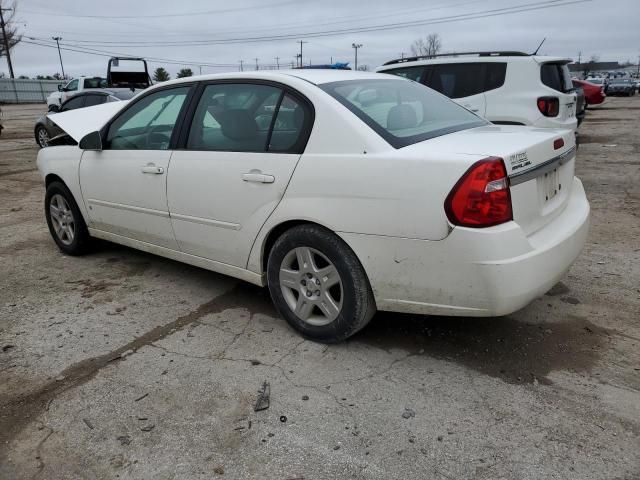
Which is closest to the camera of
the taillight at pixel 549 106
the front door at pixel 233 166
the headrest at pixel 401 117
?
the headrest at pixel 401 117

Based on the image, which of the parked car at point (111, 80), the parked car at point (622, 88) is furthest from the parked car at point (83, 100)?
the parked car at point (622, 88)

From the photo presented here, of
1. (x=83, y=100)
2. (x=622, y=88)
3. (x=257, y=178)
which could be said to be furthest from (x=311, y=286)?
(x=622, y=88)

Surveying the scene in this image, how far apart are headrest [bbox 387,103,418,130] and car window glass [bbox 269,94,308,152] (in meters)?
0.51

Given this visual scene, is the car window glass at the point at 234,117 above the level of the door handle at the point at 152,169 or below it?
above

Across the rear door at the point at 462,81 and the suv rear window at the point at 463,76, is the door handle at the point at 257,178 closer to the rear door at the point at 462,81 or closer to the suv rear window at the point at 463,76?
the rear door at the point at 462,81

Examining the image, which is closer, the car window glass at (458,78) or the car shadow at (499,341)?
the car shadow at (499,341)

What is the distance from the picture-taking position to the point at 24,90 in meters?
46.4

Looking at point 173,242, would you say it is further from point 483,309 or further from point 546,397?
point 546,397

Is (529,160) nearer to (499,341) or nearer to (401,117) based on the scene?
(401,117)

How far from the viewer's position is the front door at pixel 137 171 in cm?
390

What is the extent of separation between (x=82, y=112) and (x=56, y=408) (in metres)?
3.77

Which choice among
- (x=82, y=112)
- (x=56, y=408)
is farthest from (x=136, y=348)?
(x=82, y=112)

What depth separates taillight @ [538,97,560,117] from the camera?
24.6ft

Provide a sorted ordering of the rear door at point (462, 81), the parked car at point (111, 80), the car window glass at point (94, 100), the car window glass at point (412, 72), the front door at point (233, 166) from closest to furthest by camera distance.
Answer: the front door at point (233, 166) → the rear door at point (462, 81) → the car window glass at point (412, 72) → the car window glass at point (94, 100) → the parked car at point (111, 80)
